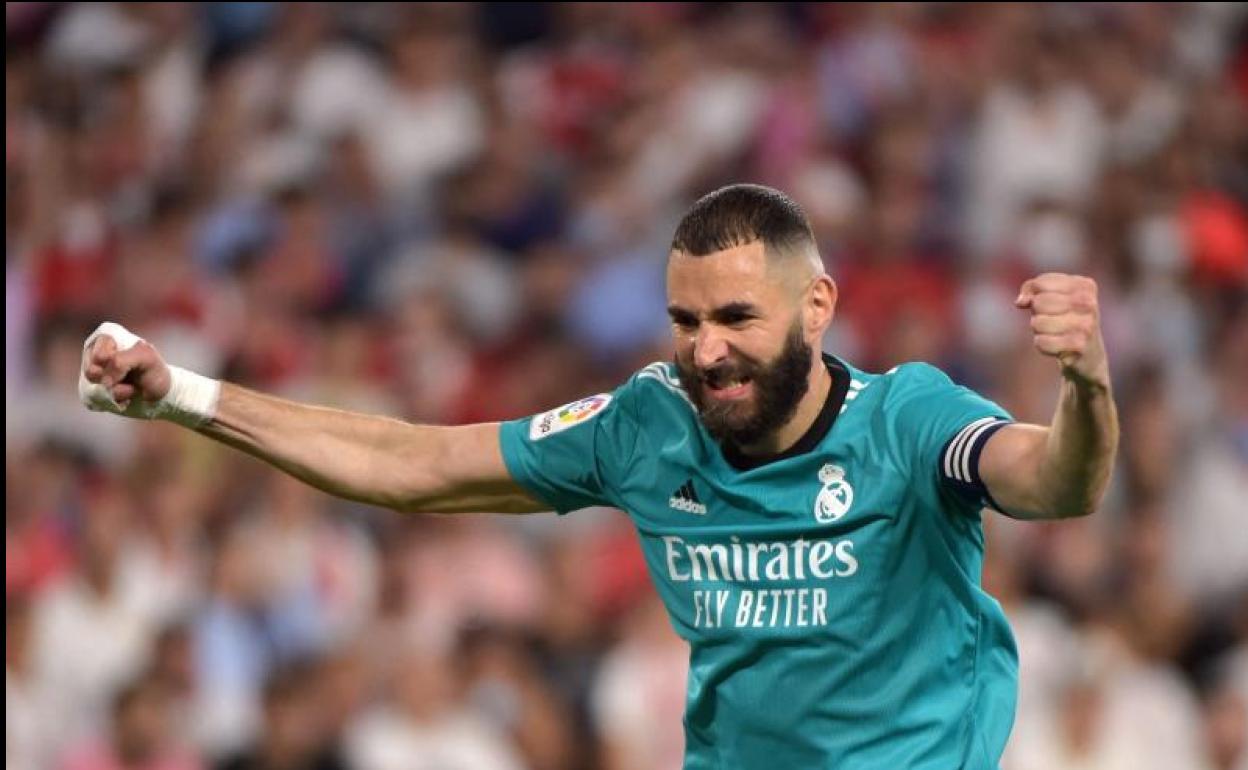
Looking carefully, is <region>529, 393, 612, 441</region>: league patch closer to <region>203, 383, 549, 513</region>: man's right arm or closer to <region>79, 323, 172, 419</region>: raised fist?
<region>203, 383, 549, 513</region>: man's right arm

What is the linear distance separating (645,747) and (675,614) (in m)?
2.97

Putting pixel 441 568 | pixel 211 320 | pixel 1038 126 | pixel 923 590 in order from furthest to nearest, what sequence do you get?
1. pixel 1038 126
2. pixel 211 320
3. pixel 441 568
4. pixel 923 590

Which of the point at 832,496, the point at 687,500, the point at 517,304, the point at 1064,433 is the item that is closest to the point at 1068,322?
the point at 1064,433

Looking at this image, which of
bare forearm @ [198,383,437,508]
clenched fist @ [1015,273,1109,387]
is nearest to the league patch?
bare forearm @ [198,383,437,508]

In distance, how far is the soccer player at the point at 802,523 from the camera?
13.6ft

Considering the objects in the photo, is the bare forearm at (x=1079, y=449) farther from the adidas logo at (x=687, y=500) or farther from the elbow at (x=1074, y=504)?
the adidas logo at (x=687, y=500)

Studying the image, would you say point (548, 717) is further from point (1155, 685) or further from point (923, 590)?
point (923, 590)

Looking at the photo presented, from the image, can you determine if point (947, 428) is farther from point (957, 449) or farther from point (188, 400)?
point (188, 400)

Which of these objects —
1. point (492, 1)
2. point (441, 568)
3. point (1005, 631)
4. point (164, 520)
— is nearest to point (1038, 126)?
point (492, 1)

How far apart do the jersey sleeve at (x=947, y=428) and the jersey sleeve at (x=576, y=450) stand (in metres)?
0.65

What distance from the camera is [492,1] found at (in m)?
10.8

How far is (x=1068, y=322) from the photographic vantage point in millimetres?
3504

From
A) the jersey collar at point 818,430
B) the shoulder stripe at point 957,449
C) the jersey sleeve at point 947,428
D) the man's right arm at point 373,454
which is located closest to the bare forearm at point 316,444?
the man's right arm at point 373,454

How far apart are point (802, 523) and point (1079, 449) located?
2.30ft
